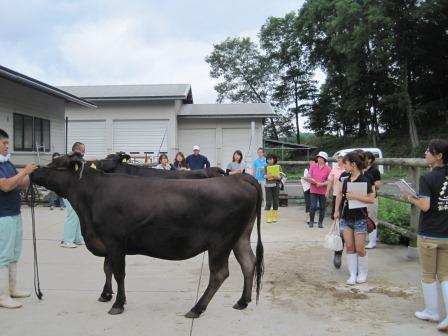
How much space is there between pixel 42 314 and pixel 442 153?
426cm

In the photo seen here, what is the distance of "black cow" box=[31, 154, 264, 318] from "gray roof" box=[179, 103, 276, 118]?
715 inches

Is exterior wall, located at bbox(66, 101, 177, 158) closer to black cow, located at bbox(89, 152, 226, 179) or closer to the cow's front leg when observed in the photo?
black cow, located at bbox(89, 152, 226, 179)

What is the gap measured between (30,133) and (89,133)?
277 inches

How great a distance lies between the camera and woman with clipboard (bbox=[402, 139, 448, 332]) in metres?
4.42

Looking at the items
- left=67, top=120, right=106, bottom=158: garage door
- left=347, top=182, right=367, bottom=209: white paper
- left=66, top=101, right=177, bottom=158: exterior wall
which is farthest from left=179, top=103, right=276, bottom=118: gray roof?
left=347, top=182, right=367, bottom=209: white paper

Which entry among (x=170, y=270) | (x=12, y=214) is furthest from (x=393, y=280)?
(x=12, y=214)

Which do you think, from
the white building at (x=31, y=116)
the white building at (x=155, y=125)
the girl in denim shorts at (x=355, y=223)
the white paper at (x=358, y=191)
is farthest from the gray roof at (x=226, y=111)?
the white paper at (x=358, y=191)

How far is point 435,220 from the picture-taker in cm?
446

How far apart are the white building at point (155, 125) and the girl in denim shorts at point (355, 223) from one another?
16148 mm

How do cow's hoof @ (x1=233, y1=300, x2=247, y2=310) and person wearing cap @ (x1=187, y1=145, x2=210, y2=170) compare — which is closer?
cow's hoof @ (x1=233, y1=300, x2=247, y2=310)

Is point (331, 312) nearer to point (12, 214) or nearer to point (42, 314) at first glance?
point (42, 314)

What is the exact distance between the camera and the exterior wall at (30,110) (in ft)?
46.0

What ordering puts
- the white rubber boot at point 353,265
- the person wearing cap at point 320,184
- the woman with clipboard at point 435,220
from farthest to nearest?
the person wearing cap at point 320,184, the white rubber boot at point 353,265, the woman with clipboard at point 435,220

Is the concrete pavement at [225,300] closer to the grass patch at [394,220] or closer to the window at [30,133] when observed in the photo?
the grass patch at [394,220]
